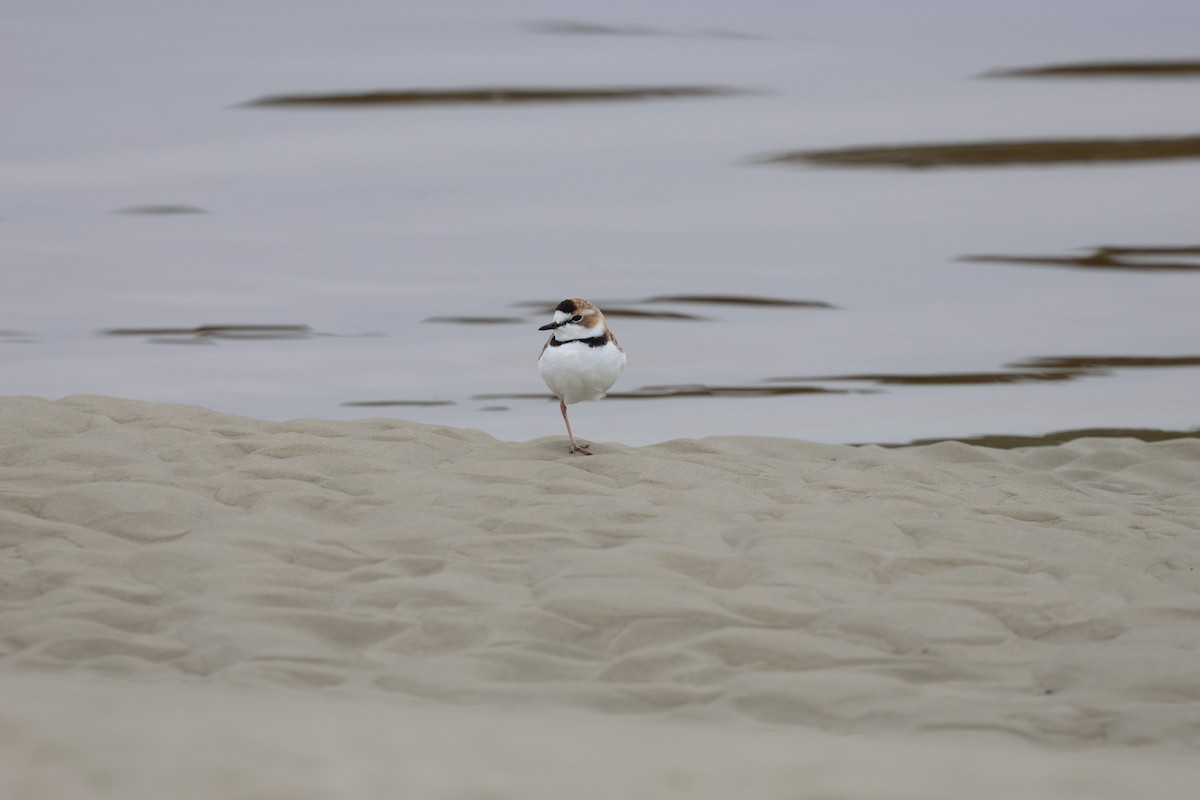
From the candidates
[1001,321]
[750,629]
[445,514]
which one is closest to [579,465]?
[445,514]

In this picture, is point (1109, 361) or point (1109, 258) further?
point (1109, 258)

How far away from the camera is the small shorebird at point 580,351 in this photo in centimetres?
448

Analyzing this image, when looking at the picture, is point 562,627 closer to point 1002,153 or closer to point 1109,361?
point 1109,361

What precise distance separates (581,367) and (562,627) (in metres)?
1.54

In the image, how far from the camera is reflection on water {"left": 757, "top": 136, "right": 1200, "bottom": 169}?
9.49 metres

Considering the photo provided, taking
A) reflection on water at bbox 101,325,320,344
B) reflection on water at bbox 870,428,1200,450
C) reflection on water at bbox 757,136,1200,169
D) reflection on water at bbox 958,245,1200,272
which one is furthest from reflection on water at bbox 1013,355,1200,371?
reflection on water at bbox 101,325,320,344

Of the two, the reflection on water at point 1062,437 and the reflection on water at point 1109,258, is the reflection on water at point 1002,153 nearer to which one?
the reflection on water at point 1109,258

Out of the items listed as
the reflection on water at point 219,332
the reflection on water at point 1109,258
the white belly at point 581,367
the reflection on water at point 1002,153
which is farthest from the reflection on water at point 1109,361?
the reflection on water at point 219,332

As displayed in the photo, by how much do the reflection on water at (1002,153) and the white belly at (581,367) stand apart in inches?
207

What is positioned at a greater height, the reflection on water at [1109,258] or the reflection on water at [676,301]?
the reflection on water at [1109,258]

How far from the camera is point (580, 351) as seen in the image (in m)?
4.49

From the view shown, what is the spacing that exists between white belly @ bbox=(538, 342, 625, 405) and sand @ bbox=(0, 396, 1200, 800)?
0.23 metres

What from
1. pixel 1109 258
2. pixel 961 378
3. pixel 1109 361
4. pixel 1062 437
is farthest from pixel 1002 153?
pixel 1062 437

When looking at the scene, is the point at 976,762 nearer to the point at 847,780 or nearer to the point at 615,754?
the point at 847,780
